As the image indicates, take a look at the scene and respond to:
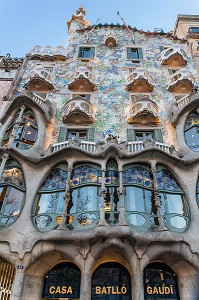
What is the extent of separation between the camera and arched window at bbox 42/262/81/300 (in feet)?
33.8

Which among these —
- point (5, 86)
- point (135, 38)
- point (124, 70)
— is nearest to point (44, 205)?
point (5, 86)

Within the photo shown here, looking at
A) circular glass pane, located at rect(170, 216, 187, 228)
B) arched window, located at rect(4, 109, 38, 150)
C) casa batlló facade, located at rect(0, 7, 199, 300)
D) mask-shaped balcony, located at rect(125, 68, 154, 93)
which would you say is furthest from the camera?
mask-shaped balcony, located at rect(125, 68, 154, 93)

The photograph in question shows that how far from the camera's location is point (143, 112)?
15188mm

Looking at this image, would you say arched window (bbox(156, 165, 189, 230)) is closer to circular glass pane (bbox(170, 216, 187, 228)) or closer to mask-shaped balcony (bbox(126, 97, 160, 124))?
circular glass pane (bbox(170, 216, 187, 228))

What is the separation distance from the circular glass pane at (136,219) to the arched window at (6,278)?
561 centimetres

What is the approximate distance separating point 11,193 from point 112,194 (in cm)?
503

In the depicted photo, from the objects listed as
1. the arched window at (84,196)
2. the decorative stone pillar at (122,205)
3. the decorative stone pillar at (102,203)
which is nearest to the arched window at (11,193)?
the arched window at (84,196)

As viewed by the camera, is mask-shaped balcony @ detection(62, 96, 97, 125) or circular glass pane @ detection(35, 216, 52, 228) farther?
mask-shaped balcony @ detection(62, 96, 97, 125)

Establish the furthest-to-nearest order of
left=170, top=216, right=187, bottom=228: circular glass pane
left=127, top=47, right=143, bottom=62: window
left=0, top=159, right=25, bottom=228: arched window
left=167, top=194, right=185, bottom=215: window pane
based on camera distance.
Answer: left=127, top=47, right=143, bottom=62: window, left=167, top=194, right=185, bottom=215: window pane, left=0, top=159, right=25, bottom=228: arched window, left=170, top=216, right=187, bottom=228: circular glass pane

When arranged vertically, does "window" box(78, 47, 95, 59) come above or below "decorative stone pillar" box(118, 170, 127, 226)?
above

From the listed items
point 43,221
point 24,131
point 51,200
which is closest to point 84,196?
point 51,200

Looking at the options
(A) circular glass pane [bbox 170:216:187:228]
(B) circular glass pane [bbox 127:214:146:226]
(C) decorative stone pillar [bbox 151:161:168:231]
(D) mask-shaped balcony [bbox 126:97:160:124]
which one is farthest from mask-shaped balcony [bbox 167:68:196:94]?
(B) circular glass pane [bbox 127:214:146:226]

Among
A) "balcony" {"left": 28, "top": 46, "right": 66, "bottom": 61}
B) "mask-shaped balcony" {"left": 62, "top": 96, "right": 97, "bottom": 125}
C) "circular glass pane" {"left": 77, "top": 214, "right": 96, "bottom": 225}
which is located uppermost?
"balcony" {"left": 28, "top": 46, "right": 66, "bottom": 61}

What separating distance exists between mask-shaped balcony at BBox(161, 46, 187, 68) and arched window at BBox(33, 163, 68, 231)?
13.0m
